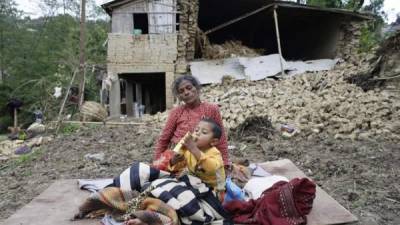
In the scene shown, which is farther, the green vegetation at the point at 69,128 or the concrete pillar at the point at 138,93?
the concrete pillar at the point at 138,93

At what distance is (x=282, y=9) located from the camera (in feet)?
40.1

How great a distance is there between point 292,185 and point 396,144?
161 inches

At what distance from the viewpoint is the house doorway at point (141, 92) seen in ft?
41.5

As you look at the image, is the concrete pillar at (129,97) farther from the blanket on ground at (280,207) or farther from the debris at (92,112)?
the blanket on ground at (280,207)

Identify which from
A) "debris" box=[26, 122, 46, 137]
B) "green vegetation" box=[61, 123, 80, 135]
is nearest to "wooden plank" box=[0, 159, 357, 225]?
"green vegetation" box=[61, 123, 80, 135]

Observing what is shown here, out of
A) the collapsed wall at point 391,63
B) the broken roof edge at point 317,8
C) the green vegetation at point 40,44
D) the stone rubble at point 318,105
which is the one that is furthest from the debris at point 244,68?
the green vegetation at point 40,44

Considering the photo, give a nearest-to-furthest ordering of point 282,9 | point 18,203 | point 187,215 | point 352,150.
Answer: point 187,215 < point 18,203 < point 352,150 < point 282,9

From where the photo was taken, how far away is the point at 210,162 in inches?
91.2

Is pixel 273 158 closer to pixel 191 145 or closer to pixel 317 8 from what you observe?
pixel 191 145

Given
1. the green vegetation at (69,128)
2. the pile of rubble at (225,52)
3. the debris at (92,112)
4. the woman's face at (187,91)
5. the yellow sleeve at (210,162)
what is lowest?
the green vegetation at (69,128)

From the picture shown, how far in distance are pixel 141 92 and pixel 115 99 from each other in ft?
10.0

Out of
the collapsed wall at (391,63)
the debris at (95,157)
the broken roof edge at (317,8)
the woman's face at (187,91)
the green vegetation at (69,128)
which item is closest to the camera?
the woman's face at (187,91)

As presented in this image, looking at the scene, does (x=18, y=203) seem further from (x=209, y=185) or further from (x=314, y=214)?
(x=314, y=214)

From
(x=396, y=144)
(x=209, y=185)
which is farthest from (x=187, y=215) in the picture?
(x=396, y=144)
